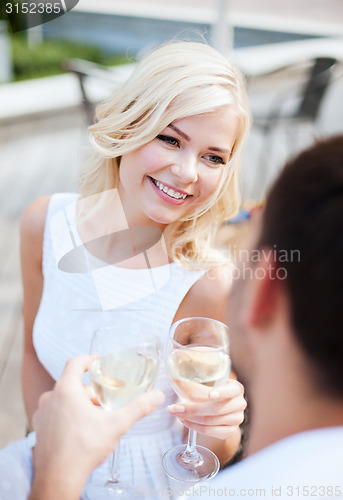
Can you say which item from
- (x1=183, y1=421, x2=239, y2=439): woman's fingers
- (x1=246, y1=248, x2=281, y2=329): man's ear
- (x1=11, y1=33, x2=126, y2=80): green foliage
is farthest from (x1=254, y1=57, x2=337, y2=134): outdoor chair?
(x1=246, y1=248, x2=281, y2=329): man's ear

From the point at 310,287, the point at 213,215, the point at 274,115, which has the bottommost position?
the point at 274,115

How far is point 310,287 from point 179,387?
19.4 inches

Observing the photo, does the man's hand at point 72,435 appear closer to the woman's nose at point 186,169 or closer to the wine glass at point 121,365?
the wine glass at point 121,365

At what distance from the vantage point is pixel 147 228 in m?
1.66

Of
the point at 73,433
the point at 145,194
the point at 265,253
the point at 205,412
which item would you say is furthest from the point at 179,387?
the point at 145,194

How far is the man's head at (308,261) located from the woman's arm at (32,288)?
111cm

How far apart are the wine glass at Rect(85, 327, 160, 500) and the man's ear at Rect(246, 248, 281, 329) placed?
1.05 ft

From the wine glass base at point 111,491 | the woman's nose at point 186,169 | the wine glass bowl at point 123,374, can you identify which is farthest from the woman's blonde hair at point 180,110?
the wine glass base at point 111,491

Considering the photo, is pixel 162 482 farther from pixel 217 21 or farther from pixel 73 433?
pixel 217 21

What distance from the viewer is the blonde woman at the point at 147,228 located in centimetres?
142

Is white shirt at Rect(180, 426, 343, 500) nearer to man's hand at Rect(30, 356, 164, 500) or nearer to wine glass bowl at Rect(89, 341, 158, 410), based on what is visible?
man's hand at Rect(30, 356, 164, 500)

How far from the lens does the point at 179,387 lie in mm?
1076

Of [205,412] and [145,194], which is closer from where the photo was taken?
[205,412]

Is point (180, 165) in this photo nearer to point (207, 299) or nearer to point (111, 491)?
point (207, 299)
